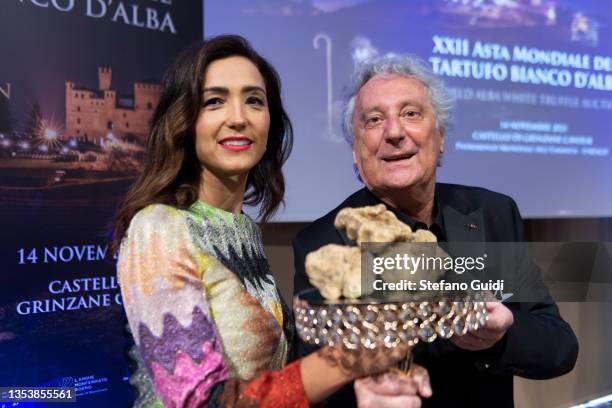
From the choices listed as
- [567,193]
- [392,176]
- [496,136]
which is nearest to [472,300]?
[392,176]

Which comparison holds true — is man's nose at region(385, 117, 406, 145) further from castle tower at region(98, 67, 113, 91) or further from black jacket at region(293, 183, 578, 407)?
castle tower at region(98, 67, 113, 91)

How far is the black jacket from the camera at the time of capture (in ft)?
3.37

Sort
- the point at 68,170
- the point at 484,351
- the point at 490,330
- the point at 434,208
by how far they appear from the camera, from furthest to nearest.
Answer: the point at 68,170, the point at 434,208, the point at 484,351, the point at 490,330

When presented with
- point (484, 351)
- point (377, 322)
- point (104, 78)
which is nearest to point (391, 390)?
point (377, 322)

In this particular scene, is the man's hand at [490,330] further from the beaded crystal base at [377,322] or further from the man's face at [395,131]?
the man's face at [395,131]

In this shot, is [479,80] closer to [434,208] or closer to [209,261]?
[434,208]

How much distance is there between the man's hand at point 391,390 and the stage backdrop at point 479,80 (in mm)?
1832

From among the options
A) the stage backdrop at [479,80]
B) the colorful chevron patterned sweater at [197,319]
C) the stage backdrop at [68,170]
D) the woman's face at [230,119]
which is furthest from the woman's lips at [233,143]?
the stage backdrop at [479,80]

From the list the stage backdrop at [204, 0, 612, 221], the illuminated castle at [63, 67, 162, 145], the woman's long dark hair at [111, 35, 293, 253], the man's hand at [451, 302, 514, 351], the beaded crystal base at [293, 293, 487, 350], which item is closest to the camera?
the beaded crystal base at [293, 293, 487, 350]

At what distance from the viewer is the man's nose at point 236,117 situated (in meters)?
1.15

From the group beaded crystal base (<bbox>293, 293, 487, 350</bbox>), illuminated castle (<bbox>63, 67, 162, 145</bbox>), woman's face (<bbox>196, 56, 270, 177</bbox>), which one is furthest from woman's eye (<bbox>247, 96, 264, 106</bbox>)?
illuminated castle (<bbox>63, 67, 162, 145</bbox>)

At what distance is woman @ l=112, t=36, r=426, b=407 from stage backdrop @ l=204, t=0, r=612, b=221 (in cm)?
126

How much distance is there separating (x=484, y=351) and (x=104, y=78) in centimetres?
164

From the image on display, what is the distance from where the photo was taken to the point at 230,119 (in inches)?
45.6
